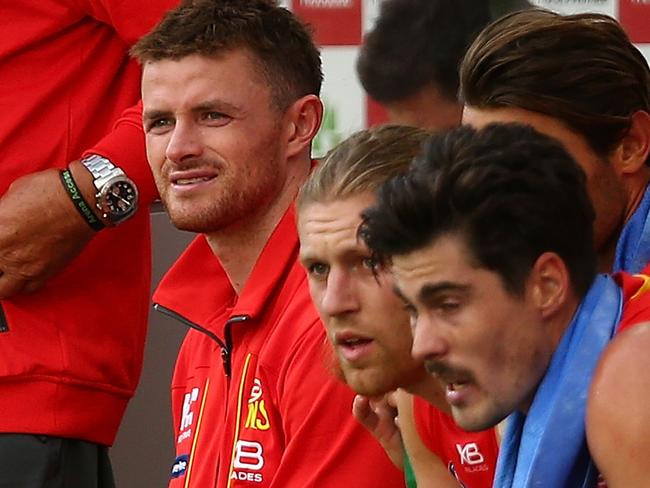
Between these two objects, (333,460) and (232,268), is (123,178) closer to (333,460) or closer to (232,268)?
(232,268)

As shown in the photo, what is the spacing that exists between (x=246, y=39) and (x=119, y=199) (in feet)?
1.51

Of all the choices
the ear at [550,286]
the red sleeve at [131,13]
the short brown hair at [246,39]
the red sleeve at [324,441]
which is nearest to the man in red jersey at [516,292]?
the ear at [550,286]

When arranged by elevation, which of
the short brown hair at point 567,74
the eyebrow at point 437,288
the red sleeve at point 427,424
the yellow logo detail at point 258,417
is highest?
the short brown hair at point 567,74

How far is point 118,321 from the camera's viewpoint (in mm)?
3723

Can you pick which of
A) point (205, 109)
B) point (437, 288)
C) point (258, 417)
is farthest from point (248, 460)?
point (437, 288)

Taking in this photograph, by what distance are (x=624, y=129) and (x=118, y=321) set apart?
1.51 m

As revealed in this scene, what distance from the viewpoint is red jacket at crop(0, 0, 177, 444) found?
3.56 meters

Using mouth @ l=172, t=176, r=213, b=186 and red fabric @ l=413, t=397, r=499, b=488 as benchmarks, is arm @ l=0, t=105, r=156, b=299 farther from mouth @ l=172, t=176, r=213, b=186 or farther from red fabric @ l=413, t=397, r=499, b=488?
red fabric @ l=413, t=397, r=499, b=488

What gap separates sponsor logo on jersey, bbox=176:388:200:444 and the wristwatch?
40cm

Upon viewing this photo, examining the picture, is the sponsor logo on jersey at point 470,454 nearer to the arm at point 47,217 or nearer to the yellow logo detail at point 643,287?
the yellow logo detail at point 643,287

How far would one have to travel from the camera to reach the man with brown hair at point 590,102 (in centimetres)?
251

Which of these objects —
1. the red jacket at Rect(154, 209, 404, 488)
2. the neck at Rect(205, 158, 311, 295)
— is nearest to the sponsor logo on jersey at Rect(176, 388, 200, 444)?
the red jacket at Rect(154, 209, 404, 488)

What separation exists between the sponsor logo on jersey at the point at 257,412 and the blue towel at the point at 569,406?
0.88 m

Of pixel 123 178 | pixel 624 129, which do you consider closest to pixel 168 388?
pixel 123 178
